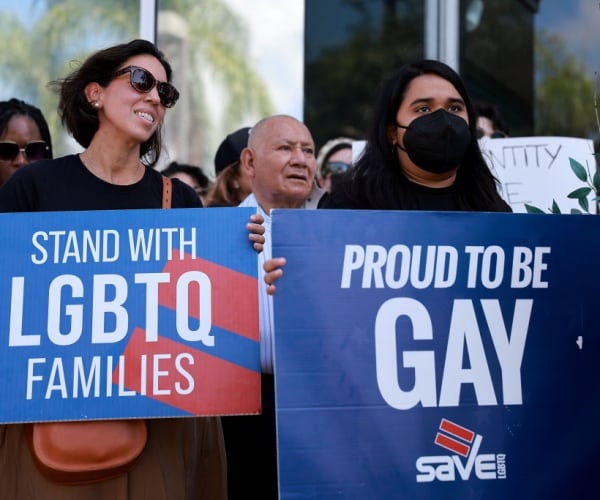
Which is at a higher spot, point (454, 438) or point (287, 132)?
point (287, 132)

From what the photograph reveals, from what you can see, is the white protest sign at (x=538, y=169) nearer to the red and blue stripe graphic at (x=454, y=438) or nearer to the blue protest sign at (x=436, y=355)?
the blue protest sign at (x=436, y=355)

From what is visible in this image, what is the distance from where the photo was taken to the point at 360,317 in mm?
2621

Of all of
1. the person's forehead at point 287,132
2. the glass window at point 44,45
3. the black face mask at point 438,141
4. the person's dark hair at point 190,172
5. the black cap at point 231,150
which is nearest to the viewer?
the black face mask at point 438,141

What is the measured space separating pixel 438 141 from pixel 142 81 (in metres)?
0.94

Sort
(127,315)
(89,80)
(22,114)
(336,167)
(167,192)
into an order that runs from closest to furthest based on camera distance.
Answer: (127,315) < (167,192) < (89,80) < (22,114) < (336,167)

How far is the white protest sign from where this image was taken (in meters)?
4.22

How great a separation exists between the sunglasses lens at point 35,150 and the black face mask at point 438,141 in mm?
1733

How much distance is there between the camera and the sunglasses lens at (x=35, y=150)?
4059 millimetres

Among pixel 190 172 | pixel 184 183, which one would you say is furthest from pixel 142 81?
pixel 190 172

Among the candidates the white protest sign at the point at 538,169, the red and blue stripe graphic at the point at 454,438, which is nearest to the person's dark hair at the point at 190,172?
the white protest sign at the point at 538,169

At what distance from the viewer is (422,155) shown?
3.02 metres

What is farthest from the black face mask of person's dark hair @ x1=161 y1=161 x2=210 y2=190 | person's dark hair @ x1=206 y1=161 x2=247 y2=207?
person's dark hair @ x1=161 y1=161 x2=210 y2=190

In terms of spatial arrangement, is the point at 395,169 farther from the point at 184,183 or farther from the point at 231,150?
the point at 231,150

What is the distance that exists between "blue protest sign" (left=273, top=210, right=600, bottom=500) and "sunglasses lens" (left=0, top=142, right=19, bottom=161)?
5.99 feet
